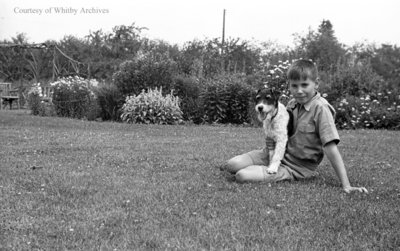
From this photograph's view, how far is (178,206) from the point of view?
363 cm

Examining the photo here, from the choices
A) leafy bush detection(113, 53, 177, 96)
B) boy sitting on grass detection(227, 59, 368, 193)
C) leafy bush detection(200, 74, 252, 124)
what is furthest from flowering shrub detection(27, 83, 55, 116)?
boy sitting on grass detection(227, 59, 368, 193)

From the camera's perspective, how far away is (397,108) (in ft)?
45.3

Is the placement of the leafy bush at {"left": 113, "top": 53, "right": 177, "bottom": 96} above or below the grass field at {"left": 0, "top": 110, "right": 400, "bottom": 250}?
above

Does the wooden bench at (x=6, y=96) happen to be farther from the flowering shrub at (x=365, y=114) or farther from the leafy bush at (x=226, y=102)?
the flowering shrub at (x=365, y=114)

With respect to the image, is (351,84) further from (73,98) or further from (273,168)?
(273,168)

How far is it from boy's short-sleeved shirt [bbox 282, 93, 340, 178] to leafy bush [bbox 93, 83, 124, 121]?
10809 millimetres

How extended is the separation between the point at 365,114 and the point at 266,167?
9.74 metres

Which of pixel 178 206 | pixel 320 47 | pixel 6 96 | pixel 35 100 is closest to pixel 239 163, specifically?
pixel 178 206

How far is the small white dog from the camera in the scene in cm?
464

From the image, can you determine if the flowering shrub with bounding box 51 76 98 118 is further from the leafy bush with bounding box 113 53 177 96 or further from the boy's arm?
the boy's arm

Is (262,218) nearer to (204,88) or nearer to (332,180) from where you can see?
(332,180)

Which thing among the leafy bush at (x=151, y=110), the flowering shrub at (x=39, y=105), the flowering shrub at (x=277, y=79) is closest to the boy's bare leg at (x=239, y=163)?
the leafy bush at (x=151, y=110)

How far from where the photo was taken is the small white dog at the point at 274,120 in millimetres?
4637

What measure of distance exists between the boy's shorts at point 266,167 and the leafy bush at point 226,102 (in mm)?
9006
